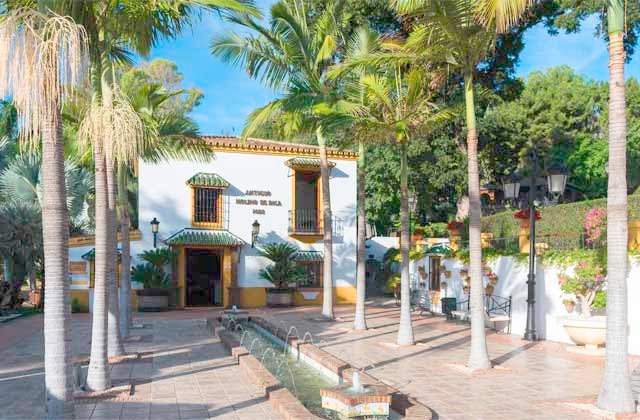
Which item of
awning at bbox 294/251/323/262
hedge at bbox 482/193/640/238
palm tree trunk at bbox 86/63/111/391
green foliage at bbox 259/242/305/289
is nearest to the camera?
palm tree trunk at bbox 86/63/111/391

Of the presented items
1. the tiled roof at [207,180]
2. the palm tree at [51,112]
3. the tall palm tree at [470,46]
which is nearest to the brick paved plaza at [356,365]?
the tall palm tree at [470,46]

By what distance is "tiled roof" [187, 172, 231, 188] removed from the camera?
21.0 meters

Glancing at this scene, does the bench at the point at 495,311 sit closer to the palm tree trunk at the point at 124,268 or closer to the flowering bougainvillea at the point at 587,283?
the flowering bougainvillea at the point at 587,283

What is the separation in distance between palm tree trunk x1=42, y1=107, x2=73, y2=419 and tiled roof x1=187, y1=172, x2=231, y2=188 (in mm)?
15509

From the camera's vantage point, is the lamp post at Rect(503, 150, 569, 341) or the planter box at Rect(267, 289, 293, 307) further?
the planter box at Rect(267, 289, 293, 307)

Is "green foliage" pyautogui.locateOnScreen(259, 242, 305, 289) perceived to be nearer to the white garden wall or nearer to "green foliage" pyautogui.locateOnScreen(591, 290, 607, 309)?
the white garden wall

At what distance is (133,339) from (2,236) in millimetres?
9028

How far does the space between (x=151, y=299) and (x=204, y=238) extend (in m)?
2.77

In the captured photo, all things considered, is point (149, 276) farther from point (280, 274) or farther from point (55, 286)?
point (55, 286)

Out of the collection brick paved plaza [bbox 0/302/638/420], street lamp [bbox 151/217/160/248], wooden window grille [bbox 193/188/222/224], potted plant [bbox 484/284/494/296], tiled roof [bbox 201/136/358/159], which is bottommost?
brick paved plaza [bbox 0/302/638/420]

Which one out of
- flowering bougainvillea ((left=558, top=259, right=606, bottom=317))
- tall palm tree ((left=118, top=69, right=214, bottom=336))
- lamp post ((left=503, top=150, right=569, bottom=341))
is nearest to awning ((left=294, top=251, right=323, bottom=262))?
tall palm tree ((left=118, top=69, right=214, bottom=336))

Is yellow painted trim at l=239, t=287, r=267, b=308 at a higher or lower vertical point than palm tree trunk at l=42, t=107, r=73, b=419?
lower

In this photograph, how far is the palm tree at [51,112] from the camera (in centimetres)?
532

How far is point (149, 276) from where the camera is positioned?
2012cm
